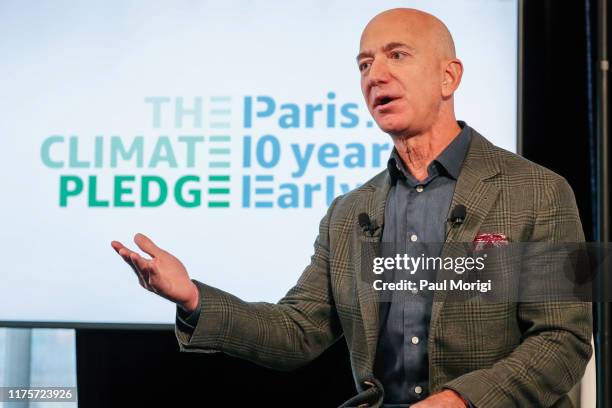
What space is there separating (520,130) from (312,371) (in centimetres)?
114

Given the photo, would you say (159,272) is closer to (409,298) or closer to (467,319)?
(409,298)

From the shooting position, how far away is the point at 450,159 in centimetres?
195

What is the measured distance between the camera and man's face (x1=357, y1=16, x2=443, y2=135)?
196 centimetres

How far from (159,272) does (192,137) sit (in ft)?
4.58

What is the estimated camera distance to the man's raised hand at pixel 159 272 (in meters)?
1.66

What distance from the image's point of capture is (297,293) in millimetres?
2078

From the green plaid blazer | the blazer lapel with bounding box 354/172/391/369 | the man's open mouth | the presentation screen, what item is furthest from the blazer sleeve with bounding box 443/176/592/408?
the presentation screen

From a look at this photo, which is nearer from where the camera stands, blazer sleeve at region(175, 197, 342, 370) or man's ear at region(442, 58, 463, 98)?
blazer sleeve at region(175, 197, 342, 370)

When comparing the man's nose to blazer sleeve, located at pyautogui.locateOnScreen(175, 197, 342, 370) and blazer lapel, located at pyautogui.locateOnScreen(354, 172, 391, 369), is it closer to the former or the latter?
blazer lapel, located at pyautogui.locateOnScreen(354, 172, 391, 369)

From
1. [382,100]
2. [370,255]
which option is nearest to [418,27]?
[382,100]

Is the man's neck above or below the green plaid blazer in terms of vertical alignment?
above

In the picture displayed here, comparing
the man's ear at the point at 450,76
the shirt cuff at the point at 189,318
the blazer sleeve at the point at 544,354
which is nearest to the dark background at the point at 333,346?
the man's ear at the point at 450,76
